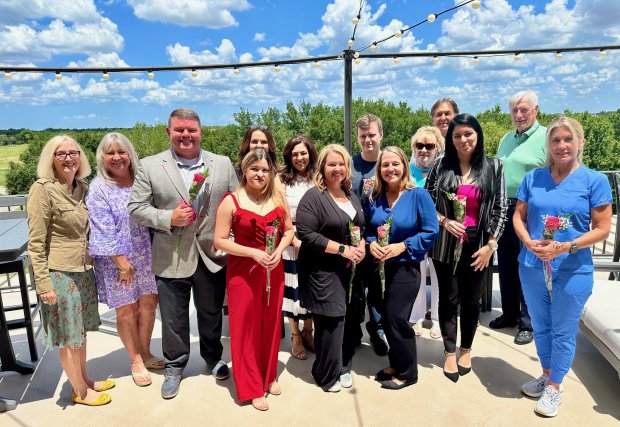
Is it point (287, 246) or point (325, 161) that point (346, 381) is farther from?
point (325, 161)

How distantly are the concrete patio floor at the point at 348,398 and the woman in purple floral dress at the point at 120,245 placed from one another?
1.25 ft

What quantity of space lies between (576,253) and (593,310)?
0.95 metres

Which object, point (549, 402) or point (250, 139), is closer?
point (549, 402)

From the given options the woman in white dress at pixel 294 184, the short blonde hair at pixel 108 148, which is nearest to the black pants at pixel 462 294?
the woman in white dress at pixel 294 184

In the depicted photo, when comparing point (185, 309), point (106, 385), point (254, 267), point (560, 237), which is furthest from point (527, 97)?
point (106, 385)

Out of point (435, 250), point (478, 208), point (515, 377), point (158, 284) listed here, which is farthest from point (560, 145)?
point (158, 284)

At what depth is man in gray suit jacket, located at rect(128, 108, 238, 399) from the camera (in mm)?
2703

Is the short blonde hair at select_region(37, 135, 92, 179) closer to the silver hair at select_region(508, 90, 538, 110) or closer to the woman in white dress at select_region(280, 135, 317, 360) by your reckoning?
the woman in white dress at select_region(280, 135, 317, 360)

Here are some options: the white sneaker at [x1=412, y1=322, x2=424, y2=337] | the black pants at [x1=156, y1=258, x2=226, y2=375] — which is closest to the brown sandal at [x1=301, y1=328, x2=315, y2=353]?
the black pants at [x1=156, y1=258, x2=226, y2=375]

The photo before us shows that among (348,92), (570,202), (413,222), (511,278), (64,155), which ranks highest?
(348,92)

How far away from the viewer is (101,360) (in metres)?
3.51

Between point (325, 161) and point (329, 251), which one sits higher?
point (325, 161)

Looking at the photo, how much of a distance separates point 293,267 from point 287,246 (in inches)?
18.1

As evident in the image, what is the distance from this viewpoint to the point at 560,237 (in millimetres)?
2531
